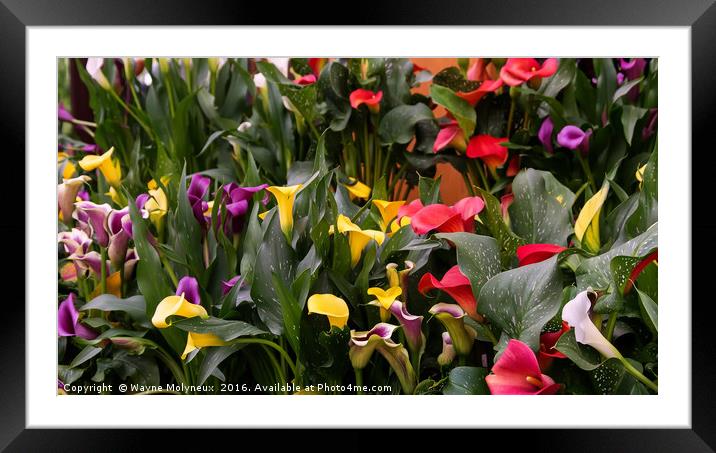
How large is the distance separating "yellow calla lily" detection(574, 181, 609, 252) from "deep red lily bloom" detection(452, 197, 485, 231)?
0.09 meters

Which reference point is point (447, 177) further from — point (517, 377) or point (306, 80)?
point (517, 377)

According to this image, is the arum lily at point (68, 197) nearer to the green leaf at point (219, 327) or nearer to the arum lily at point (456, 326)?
the green leaf at point (219, 327)

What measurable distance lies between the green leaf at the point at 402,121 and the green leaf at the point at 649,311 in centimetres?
39

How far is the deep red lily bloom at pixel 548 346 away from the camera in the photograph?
453 millimetres

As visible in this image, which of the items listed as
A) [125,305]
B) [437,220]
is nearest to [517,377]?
[437,220]

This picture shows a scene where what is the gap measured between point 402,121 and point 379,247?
0.28 metres

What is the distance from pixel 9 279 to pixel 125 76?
1.55ft

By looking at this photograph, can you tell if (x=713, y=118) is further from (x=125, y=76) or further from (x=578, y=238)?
(x=125, y=76)

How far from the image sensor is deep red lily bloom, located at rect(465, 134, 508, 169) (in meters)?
0.73

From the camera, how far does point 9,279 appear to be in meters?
0.45

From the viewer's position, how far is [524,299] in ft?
1.45

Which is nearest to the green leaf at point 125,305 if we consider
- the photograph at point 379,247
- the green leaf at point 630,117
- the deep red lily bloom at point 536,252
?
the photograph at point 379,247
